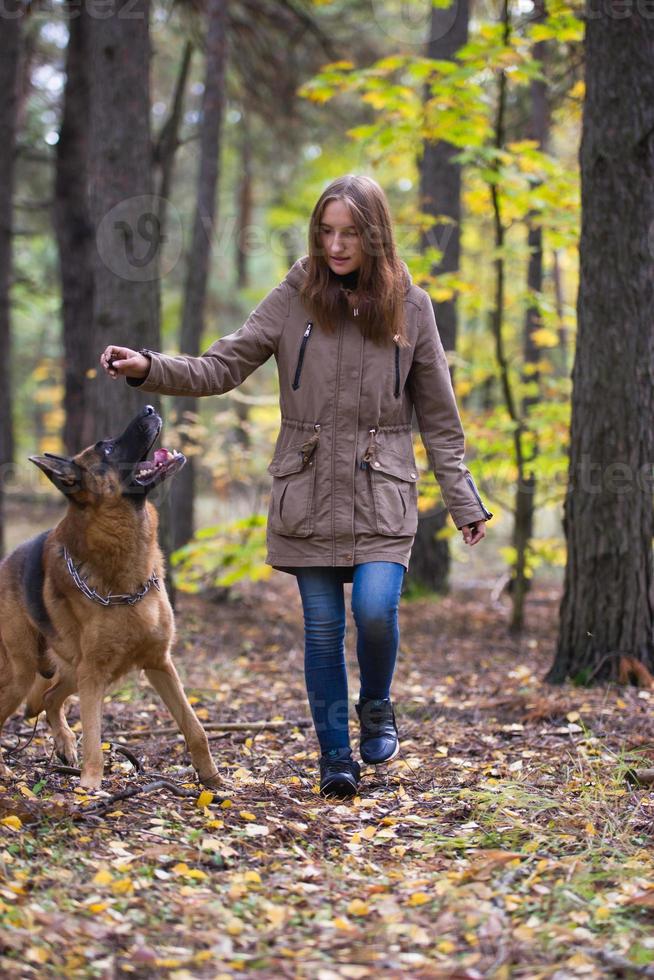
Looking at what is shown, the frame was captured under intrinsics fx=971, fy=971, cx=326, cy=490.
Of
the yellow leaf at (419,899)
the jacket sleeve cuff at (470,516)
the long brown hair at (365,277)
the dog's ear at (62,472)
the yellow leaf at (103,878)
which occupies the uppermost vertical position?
the long brown hair at (365,277)

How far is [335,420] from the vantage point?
4297 millimetres

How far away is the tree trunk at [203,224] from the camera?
11672 mm

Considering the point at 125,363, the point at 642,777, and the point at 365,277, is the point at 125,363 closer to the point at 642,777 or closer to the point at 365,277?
the point at 365,277

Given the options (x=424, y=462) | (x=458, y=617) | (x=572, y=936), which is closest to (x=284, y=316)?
(x=572, y=936)

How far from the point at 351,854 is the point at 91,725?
1416 mm

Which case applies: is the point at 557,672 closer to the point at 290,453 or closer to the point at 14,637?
the point at 290,453

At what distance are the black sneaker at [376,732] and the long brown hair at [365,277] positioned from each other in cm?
172

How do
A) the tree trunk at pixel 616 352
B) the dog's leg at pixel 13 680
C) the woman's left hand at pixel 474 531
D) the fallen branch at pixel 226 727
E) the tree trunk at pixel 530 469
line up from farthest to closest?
the tree trunk at pixel 530 469, the tree trunk at pixel 616 352, the fallen branch at pixel 226 727, the dog's leg at pixel 13 680, the woman's left hand at pixel 474 531

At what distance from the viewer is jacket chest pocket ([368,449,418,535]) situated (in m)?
4.29

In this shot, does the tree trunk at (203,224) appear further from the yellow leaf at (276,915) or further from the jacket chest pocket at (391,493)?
the yellow leaf at (276,915)

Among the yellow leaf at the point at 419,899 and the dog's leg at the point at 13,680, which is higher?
the dog's leg at the point at 13,680

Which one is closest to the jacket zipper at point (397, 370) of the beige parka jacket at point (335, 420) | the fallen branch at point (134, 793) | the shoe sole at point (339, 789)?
the beige parka jacket at point (335, 420)

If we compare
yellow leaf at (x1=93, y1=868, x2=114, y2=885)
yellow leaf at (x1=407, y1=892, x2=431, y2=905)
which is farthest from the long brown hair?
yellow leaf at (x1=93, y1=868, x2=114, y2=885)

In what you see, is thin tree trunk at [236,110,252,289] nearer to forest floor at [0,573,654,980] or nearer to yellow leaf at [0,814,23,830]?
forest floor at [0,573,654,980]
